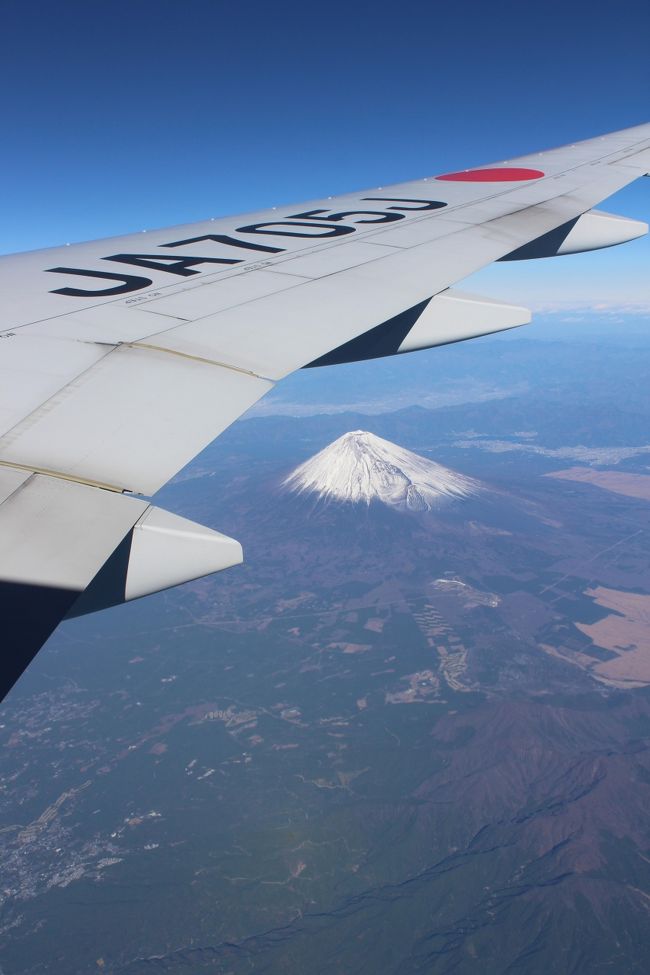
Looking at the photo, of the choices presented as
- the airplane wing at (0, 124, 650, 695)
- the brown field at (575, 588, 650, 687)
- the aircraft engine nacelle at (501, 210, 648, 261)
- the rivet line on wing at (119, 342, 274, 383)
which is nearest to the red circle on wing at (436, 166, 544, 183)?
the airplane wing at (0, 124, 650, 695)

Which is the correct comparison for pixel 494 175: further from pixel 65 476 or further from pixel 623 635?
pixel 623 635

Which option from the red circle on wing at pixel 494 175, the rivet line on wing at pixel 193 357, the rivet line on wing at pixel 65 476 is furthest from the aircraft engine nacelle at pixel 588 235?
the rivet line on wing at pixel 65 476

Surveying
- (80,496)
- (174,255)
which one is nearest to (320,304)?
(174,255)

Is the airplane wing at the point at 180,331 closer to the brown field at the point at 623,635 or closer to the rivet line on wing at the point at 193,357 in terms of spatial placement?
the rivet line on wing at the point at 193,357

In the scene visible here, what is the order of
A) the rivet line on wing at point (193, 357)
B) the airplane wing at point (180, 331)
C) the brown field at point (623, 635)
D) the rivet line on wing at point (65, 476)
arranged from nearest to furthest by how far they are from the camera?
the airplane wing at point (180, 331), the rivet line on wing at point (65, 476), the rivet line on wing at point (193, 357), the brown field at point (623, 635)

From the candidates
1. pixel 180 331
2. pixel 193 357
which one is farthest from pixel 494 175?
pixel 193 357

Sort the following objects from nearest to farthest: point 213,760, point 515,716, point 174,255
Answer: point 174,255
point 213,760
point 515,716

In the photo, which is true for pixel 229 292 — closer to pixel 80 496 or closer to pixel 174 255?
pixel 174 255
